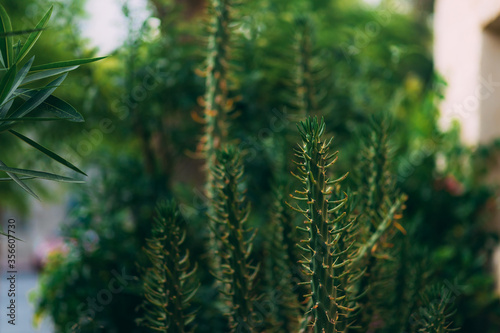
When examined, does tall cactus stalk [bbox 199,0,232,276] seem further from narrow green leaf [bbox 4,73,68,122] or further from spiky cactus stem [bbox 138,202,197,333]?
narrow green leaf [bbox 4,73,68,122]

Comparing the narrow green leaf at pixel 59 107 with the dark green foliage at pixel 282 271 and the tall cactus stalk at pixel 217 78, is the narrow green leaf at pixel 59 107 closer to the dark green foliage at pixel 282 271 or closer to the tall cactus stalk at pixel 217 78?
the dark green foliage at pixel 282 271

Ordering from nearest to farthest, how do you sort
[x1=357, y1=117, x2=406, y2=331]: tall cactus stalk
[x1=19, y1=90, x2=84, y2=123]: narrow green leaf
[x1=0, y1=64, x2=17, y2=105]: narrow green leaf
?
[x1=0, y1=64, x2=17, y2=105]: narrow green leaf < [x1=19, y1=90, x2=84, y2=123]: narrow green leaf < [x1=357, y1=117, x2=406, y2=331]: tall cactus stalk

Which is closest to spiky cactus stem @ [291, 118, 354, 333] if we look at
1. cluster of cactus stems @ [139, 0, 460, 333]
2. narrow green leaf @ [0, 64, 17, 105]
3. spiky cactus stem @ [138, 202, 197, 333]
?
cluster of cactus stems @ [139, 0, 460, 333]

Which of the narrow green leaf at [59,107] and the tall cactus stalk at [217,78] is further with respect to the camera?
the tall cactus stalk at [217,78]

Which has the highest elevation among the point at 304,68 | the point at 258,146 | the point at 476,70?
the point at 476,70

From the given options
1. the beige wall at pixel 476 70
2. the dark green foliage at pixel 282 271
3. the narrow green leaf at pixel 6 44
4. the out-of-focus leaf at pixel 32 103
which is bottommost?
the dark green foliage at pixel 282 271

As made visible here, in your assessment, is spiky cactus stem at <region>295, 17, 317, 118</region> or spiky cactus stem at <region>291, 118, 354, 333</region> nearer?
spiky cactus stem at <region>291, 118, 354, 333</region>

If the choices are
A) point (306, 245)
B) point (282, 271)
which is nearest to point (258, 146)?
point (282, 271)

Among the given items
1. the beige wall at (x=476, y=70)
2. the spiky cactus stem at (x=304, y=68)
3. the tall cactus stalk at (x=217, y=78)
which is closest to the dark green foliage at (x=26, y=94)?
the tall cactus stalk at (x=217, y=78)

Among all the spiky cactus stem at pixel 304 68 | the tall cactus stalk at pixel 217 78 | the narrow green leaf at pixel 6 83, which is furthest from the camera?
the spiky cactus stem at pixel 304 68

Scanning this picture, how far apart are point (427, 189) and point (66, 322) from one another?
2.13 metres

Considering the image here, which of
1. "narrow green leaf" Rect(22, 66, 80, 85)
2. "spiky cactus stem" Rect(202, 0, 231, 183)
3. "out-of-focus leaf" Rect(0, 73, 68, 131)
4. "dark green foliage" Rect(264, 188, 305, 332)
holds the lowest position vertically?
"dark green foliage" Rect(264, 188, 305, 332)

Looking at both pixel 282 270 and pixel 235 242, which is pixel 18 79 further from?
pixel 282 270

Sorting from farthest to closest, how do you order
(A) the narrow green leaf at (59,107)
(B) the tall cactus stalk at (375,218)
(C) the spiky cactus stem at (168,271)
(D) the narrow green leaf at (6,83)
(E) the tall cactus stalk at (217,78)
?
(E) the tall cactus stalk at (217,78) < (B) the tall cactus stalk at (375,218) < (C) the spiky cactus stem at (168,271) < (A) the narrow green leaf at (59,107) < (D) the narrow green leaf at (6,83)
